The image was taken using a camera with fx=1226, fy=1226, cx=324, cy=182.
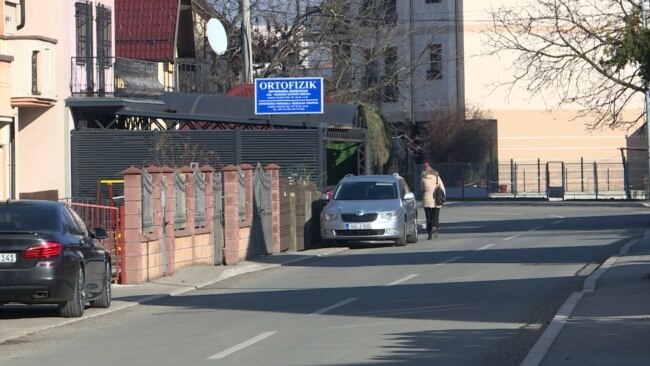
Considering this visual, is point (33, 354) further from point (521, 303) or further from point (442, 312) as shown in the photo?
point (521, 303)

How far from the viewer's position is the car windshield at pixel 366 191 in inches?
1199

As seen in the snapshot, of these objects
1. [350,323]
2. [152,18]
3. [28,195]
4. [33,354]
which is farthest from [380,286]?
[152,18]

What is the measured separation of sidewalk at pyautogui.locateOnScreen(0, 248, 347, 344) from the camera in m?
15.3

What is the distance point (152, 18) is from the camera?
41.9 metres

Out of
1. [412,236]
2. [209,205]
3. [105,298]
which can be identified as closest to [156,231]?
[209,205]

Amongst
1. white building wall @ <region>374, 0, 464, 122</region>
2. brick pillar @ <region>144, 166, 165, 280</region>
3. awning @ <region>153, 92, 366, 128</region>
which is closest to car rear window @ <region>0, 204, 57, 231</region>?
brick pillar @ <region>144, 166, 165, 280</region>

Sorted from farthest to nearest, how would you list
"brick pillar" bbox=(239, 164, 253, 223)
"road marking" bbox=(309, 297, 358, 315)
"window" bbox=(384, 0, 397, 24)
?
1. "window" bbox=(384, 0, 397, 24)
2. "brick pillar" bbox=(239, 164, 253, 223)
3. "road marking" bbox=(309, 297, 358, 315)

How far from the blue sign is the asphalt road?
9647mm

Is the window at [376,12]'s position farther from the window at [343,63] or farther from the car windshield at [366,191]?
the car windshield at [366,191]

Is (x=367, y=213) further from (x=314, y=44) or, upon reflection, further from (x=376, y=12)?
(x=376, y=12)

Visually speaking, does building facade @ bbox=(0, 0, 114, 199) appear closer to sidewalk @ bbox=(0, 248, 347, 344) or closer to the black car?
sidewalk @ bbox=(0, 248, 347, 344)

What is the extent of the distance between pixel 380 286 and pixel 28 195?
44.5ft

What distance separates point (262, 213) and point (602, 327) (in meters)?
15.3

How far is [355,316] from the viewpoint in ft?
50.6
